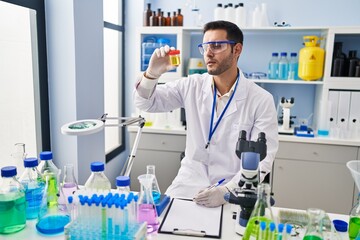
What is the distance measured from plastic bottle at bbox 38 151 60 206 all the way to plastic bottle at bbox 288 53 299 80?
2366 millimetres

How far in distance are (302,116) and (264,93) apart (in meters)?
1.51

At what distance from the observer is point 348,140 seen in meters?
2.65

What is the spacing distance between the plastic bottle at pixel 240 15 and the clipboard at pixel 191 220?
2078mm

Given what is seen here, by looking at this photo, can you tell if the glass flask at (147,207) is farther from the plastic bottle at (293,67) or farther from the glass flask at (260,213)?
the plastic bottle at (293,67)

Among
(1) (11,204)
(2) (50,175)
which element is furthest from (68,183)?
(1) (11,204)

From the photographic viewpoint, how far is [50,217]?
1166 millimetres

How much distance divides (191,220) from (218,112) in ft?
2.68

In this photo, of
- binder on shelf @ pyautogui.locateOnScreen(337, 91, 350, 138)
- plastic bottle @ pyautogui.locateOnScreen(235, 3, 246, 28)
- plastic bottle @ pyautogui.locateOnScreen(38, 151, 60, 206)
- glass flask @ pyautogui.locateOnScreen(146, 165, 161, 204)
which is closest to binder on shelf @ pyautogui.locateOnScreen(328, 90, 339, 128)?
binder on shelf @ pyautogui.locateOnScreen(337, 91, 350, 138)

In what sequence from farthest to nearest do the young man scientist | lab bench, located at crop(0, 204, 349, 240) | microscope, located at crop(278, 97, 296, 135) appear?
1. microscope, located at crop(278, 97, 296, 135)
2. the young man scientist
3. lab bench, located at crop(0, 204, 349, 240)

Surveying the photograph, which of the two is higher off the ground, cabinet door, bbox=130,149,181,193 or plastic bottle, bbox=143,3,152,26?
plastic bottle, bbox=143,3,152,26

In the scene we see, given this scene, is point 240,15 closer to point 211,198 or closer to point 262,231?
point 211,198

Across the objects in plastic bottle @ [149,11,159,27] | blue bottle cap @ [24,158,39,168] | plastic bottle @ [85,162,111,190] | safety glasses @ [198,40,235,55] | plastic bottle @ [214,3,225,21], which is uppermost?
plastic bottle @ [214,3,225,21]

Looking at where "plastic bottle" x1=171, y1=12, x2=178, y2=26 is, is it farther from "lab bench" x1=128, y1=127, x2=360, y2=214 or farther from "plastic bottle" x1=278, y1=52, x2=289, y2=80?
"lab bench" x1=128, y1=127, x2=360, y2=214

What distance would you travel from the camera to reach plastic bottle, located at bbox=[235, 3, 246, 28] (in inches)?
116
